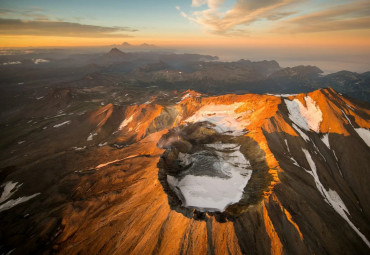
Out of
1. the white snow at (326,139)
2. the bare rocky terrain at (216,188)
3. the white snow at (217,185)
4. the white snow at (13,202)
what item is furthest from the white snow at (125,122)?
the white snow at (326,139)

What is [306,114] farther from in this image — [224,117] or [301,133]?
[224,117]

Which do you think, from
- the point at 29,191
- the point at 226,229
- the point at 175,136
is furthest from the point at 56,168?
the point at 226,229

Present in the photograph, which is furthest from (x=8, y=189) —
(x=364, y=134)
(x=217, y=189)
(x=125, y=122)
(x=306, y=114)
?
(x=364, y=134)

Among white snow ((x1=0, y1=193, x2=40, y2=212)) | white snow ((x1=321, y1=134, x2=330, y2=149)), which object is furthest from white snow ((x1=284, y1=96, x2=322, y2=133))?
white snow ((x1=0, y1=193, x2=40, y2=212))

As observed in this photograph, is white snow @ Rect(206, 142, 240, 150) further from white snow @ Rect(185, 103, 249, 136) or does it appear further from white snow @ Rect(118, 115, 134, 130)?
white snow @ Rect(118, 115, 134, 130)

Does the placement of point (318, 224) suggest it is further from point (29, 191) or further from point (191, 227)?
point (29, 191)

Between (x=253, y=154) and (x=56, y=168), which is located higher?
(x=253, y=154)

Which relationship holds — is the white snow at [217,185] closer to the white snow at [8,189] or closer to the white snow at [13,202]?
the white snow at [13,202]
